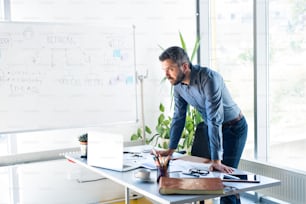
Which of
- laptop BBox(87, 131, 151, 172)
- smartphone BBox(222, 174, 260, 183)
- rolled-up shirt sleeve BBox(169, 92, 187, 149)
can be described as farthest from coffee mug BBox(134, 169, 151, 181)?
rolled-up shirt sleeve BBox(169, 92, 187, 149)

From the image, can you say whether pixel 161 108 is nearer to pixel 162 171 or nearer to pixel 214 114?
pixel 214 114

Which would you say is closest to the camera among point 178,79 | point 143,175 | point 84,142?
point 143,175

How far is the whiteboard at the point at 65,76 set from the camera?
11.0ft

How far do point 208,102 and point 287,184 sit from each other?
56.7 inches

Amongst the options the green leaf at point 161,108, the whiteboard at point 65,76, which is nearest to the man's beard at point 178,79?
the whiteboard at point 65,76

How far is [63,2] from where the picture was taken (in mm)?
3721

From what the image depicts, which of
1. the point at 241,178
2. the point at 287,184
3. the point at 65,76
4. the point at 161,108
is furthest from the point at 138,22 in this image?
the point at 241,178

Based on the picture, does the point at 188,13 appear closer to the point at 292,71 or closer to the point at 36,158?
the point at 292,71

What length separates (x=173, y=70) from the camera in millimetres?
2598

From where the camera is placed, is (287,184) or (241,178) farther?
(287,184)

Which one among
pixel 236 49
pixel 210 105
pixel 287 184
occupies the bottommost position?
pixel 287 184

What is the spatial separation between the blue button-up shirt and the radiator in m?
0.96

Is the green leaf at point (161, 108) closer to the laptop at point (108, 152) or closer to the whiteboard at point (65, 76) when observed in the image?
the whiteboard at point (65, 76)

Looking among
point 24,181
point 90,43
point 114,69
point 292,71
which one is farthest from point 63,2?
point 292,71
